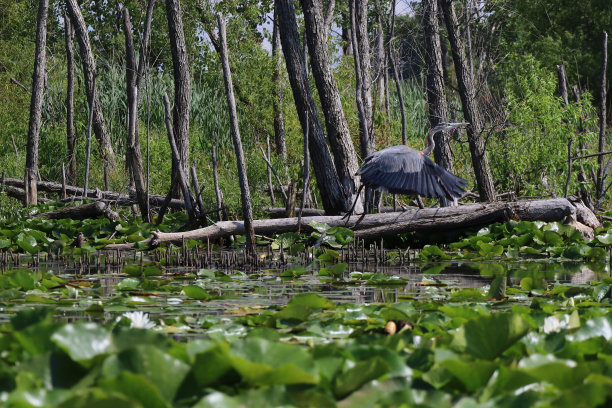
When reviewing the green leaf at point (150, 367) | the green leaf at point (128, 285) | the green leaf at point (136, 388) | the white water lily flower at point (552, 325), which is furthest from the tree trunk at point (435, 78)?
the green leaf at point (136, 388)

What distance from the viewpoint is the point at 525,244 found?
274 inches

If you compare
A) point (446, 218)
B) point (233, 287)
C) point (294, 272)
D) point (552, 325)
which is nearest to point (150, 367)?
point (552, 325)

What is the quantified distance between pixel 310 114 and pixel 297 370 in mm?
7255

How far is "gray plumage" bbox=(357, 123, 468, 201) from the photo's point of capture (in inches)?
270

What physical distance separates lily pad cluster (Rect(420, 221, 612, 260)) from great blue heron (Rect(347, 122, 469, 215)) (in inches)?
21.4

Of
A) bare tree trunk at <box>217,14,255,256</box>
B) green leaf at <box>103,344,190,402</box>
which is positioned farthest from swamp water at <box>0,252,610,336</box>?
green leaf at <box>103,344,190,402</box>

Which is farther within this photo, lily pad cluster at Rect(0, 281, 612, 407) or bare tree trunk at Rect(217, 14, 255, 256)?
bare tree trunk at Rect(217, 14, 255, 256)

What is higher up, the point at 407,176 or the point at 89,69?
the point at 89,69

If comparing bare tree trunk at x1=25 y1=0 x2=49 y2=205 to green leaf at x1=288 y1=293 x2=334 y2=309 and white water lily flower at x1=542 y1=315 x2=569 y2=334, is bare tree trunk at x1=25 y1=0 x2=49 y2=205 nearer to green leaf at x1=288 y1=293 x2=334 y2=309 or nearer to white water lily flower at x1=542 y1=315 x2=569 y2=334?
green leaf at x1=288 y1=293 x2=334 y2=309

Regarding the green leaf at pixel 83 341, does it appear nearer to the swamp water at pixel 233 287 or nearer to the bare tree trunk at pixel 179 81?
the swamp water at pixel 233 287

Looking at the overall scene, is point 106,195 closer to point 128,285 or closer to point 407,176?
point 407,176

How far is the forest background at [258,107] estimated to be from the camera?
959cm

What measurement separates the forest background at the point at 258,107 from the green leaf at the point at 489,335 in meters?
6.59

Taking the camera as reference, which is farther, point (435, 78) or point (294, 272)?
point (435, 78)
